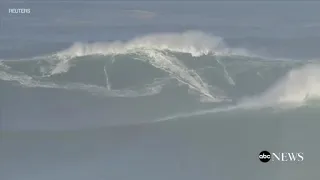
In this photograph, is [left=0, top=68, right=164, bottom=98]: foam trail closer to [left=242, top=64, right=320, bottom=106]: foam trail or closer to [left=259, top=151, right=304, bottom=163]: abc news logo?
[left=242, top=64, right=320, bottom=106]: foam trail

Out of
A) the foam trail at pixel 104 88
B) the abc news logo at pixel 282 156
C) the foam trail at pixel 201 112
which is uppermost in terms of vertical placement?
the foam trail at pixel 104 88

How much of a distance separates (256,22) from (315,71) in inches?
13.7

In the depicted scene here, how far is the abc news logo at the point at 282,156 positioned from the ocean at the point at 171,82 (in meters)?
0.02

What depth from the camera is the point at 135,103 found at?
1.72 metres

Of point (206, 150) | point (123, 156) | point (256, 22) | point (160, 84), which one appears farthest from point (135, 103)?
point (256, 22)

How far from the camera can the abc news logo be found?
5.57ft

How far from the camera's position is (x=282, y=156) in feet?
5.58

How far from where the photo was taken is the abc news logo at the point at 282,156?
1698 millimetres

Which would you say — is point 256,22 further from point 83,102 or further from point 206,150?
point 83,102

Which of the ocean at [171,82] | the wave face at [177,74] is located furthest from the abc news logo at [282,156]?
the wave face at [177,74]

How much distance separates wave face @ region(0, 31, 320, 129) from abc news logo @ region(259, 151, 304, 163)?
0.71ft

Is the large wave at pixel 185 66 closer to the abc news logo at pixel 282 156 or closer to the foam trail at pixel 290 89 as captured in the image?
the foam trail at pixel 290 89

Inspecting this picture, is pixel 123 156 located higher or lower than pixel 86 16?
lower

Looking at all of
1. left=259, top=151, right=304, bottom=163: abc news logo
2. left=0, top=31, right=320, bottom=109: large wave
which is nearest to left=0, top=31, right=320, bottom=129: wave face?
left=0, top=31, right=320, bottom=109: large wave
